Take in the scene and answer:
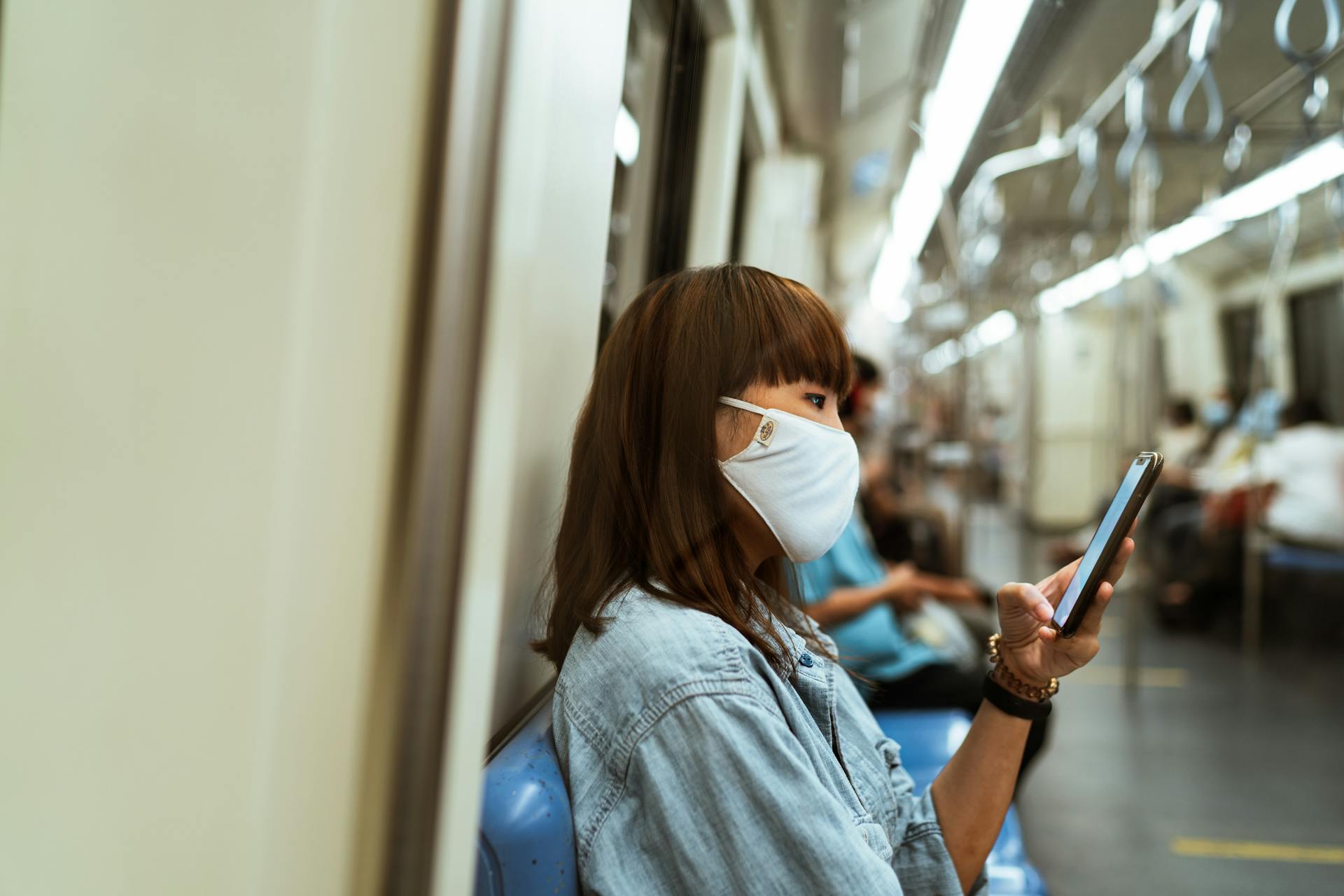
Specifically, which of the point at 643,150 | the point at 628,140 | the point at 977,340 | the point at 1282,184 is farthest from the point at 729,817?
the point at 977,340

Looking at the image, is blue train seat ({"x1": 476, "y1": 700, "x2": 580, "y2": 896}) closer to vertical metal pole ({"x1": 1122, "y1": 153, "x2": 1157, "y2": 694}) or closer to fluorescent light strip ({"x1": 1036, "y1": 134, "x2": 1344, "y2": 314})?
fluorescent light strip ({"x1": 1036, "y1": 134, "x2": 1344, "y2": 314})

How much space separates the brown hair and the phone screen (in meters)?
0.33

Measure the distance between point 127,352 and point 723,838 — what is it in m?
0.60

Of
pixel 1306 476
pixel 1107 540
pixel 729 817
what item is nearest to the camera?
pixel 729 817

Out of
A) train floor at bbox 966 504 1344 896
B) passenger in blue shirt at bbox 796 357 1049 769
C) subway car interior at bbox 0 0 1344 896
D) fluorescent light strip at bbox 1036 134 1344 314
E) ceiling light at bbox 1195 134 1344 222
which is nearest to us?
subway car interior at bbox 0 0 1344 896

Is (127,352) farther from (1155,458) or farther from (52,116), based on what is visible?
(1155,458)

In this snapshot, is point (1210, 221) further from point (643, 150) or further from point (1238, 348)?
point (643, 150)

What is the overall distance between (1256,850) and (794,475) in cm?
241

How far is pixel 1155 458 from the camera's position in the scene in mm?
916

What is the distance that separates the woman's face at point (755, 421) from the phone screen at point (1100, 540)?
0.31m

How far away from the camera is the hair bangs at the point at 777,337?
3.18 feet

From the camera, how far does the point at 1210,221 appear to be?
4.41m

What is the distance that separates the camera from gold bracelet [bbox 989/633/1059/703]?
1.07 m

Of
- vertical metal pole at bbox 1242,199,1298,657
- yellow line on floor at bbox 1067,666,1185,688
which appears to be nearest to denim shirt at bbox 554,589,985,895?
yellow line on floor at bbox 1067,666,1185,688
